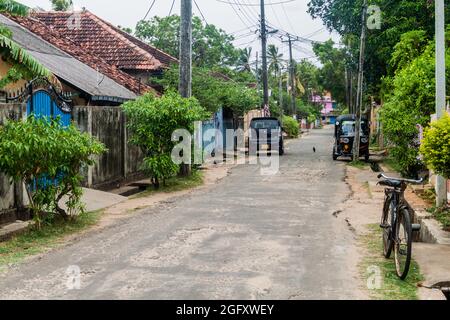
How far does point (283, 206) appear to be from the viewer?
12758mm

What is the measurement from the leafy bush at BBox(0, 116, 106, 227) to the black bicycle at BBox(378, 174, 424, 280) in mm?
5113

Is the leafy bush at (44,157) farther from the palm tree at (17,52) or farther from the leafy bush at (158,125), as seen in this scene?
the leafy bush at (158,125)

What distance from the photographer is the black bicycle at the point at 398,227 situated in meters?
6.83

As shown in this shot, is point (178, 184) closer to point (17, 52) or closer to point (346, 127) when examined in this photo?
point (17, 52)

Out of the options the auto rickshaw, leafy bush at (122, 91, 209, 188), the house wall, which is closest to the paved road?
the house wall

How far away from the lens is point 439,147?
880 centimetres

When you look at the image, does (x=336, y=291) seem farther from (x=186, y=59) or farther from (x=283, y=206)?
(x=186, y=59)

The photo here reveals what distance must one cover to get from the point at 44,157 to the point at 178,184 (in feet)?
25.1

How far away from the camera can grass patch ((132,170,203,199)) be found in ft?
50.4

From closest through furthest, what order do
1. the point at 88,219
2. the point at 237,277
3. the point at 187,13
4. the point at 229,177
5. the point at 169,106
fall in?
the point at 237,277, the point at 88,219, the point at 169,106, the point at 187,13, the point at 229,177

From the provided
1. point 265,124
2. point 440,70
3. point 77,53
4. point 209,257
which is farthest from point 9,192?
point 265,124

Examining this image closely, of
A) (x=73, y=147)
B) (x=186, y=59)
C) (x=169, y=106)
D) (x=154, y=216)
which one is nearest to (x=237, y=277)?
(x=73, y=147)

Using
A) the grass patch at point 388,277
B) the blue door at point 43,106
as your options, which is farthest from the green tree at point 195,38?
the grass patch at point 388,277

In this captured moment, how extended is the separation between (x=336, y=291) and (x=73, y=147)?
530 centimetres
